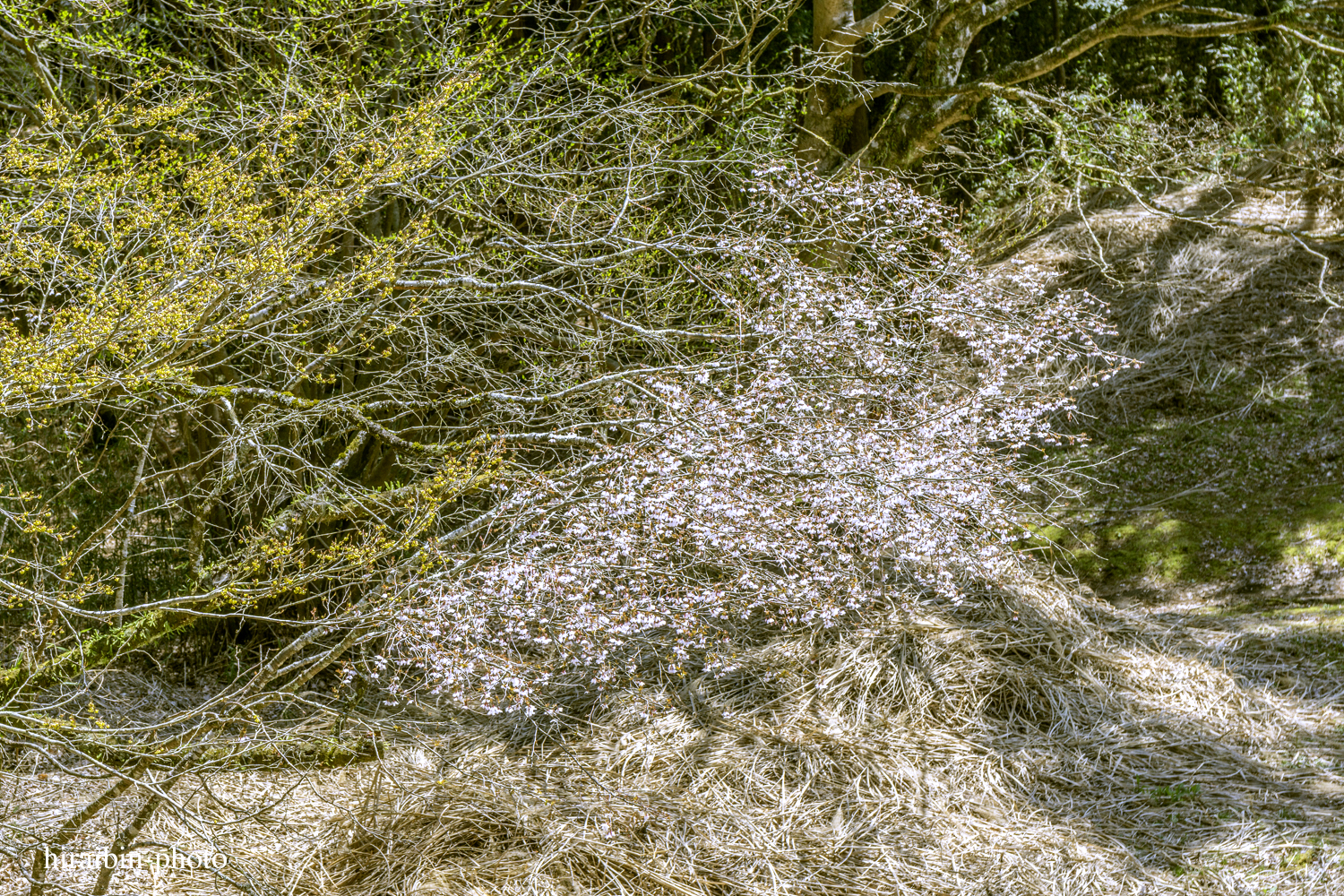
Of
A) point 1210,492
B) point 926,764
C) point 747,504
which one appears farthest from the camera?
point 1210,492

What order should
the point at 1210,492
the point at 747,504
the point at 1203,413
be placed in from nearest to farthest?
the point at 747,504, the point at 1210,492, the point at 1203,413

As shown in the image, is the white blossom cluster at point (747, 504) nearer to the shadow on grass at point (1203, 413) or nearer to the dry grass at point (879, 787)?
the dry grass at point (879, 787)

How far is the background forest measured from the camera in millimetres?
3648

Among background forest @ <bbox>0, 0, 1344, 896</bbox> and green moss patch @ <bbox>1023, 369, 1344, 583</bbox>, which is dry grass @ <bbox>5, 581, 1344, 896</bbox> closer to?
background forest @ <bbox>0, 0, 1344, 896</bbox>

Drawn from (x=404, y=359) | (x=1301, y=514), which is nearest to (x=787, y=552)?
(x=404, y=359)

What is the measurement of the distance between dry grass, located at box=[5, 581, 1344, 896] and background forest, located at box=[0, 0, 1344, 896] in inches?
0.8

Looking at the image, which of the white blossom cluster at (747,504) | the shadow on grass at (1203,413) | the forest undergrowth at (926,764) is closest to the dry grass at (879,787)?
the forest undergrowth at (926,764)

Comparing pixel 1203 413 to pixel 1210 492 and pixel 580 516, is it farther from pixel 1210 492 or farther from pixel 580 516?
pixel 580 516

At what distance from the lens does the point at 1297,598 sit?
537 cm

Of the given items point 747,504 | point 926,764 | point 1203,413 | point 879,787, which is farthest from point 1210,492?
point 747,504

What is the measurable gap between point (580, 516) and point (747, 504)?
2.23 ft

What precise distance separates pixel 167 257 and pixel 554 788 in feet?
8.50

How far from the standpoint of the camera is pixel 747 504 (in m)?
4.12

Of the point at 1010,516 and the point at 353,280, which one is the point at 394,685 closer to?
the point at 353,280
